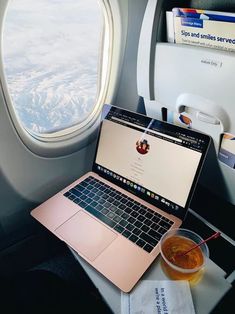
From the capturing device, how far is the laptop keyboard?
742 mm

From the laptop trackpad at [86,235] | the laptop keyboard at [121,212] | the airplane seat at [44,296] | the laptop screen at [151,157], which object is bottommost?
the airplane seat at [44,296]

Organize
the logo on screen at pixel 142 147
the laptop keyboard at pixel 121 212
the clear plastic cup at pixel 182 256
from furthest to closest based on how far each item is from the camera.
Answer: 1. the logo on screen at pixel 142 147
2. the laptop keyboard at pixel 121 212
3. the clear plastic cup at pixel 182 256

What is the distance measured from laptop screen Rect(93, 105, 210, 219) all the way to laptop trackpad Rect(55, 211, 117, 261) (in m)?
0.18

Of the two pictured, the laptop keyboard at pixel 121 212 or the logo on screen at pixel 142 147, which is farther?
the logo on screen at pixel 142 147

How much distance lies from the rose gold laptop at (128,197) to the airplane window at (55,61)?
0.18 metres

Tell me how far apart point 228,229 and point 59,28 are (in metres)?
0.86

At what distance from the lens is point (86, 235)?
752 mm

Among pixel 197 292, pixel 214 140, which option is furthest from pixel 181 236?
pixel 214 140

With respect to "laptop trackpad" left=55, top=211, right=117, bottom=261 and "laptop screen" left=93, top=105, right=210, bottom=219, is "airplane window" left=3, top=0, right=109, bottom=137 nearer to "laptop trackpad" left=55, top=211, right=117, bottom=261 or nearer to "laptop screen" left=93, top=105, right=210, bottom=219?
"laptop screen" left=93, top=105, right=210, bottom=219

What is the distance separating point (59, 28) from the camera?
875 millimetres

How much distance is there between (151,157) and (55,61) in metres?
0.47

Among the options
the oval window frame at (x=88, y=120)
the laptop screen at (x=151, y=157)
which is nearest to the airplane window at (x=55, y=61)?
the oval window frame at (x=88, y=120)

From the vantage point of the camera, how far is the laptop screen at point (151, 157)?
758 mm

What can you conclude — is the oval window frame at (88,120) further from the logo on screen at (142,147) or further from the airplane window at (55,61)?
the logo on screen at (142,147)
